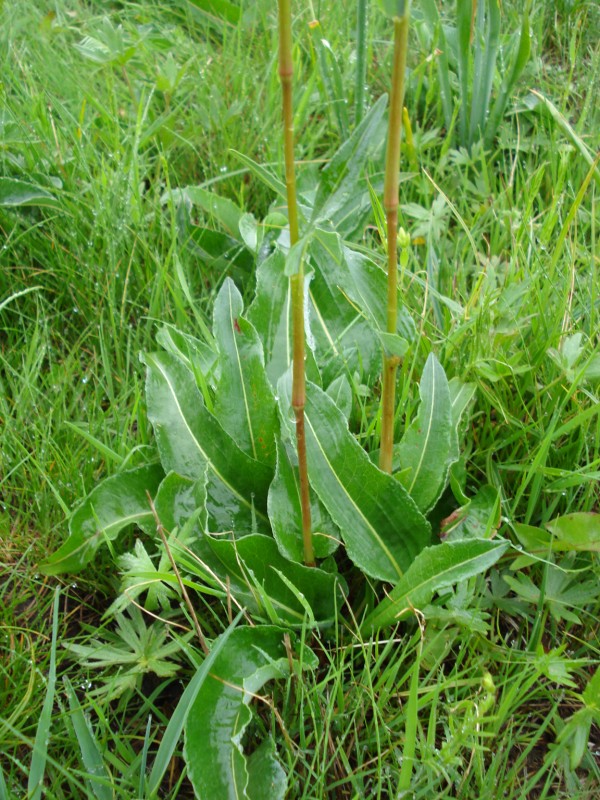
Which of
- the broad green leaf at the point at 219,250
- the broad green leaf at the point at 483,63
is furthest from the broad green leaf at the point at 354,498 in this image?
the broad green leaf at the point at 483,63

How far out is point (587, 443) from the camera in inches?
55.6

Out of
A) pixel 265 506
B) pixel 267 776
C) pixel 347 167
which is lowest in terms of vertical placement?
pixel 267 776

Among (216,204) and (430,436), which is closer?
(430,436)

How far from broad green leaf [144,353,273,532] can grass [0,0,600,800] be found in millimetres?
136

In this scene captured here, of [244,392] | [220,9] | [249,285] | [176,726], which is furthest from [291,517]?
[220,9]

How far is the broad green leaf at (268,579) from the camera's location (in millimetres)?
1160

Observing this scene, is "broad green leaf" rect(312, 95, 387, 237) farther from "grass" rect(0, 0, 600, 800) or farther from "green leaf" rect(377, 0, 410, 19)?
"grass" rect(0, 0, 600, 800)

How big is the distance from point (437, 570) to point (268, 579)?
27 cm

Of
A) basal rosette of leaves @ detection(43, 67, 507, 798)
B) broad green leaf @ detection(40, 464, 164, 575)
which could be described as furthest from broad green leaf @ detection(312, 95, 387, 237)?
broad green leaf @ detection(40, 464, 164, 575)

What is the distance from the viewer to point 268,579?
1196mm

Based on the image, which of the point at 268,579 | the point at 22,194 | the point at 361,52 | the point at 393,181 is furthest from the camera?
the point at 22,194

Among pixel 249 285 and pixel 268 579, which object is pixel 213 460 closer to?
pixel 268 579

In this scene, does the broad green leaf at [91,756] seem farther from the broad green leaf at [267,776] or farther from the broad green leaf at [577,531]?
the broad green leaf at [577,531]

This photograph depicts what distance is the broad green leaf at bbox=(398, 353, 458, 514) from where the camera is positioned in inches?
49.5
